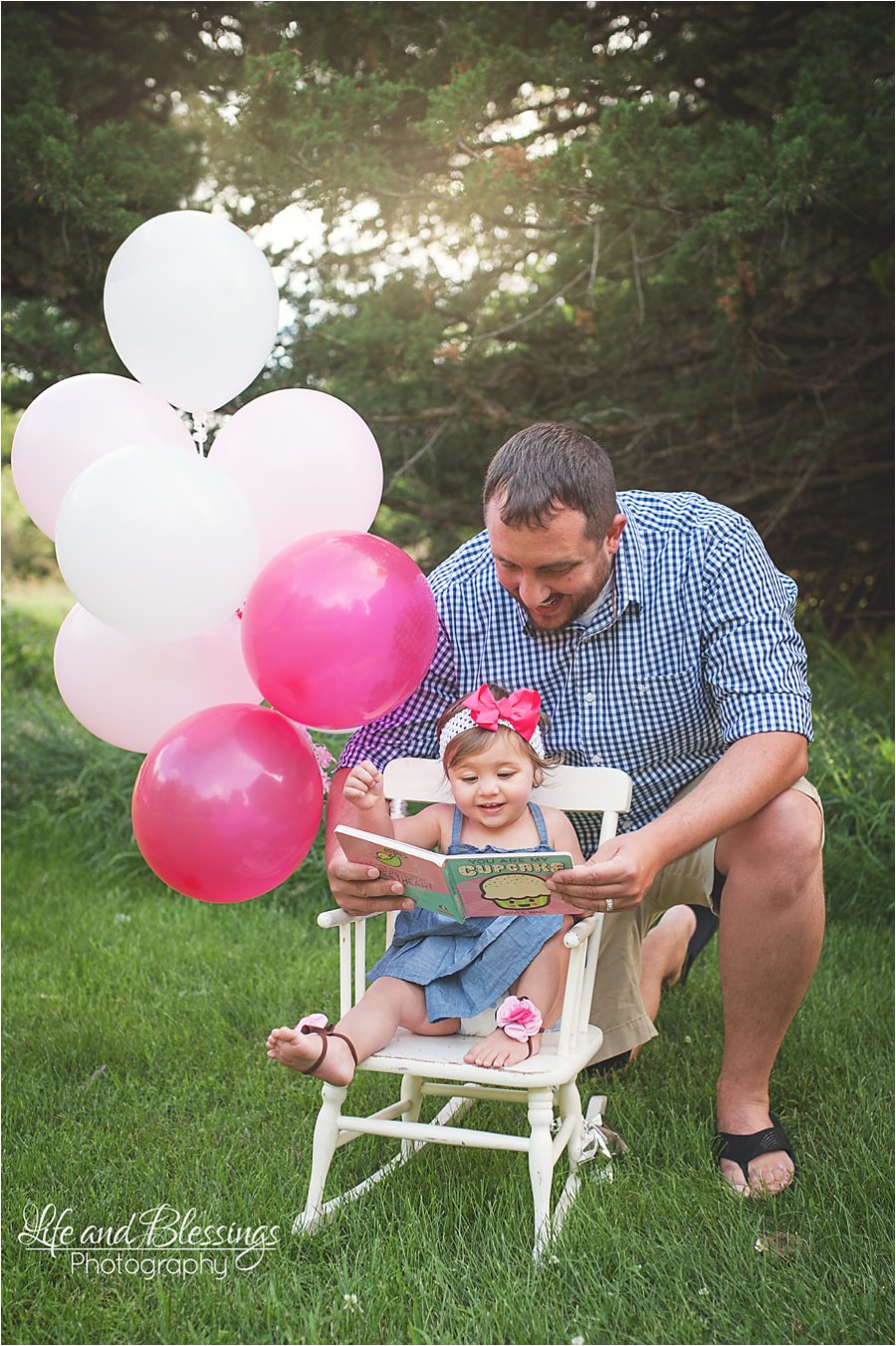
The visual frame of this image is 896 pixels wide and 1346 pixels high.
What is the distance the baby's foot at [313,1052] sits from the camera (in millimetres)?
2057

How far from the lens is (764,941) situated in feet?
7.86

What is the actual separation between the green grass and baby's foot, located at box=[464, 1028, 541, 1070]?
29cm

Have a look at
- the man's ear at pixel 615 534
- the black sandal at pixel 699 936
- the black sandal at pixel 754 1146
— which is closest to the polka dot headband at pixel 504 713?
the man's ear at pixel 615 534

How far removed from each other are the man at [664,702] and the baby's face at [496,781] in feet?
0.55

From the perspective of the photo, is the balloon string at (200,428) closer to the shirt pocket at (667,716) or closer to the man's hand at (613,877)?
the shirt pocket at (667,716)

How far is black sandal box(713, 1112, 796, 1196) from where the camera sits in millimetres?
2334

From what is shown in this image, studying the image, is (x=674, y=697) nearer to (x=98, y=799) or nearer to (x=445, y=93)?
(x=445, y=93)

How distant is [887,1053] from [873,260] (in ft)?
11.3

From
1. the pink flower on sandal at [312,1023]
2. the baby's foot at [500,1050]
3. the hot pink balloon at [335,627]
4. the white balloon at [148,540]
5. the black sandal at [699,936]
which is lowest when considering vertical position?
the black sandal at [699,936]

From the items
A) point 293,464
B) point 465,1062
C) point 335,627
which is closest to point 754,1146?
point 465,1062

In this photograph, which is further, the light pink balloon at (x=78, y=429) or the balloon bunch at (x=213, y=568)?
the light pink balloon at (x=78, y=429)

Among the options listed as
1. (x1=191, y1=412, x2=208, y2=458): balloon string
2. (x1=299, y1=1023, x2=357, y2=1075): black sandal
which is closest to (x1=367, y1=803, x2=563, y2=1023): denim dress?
(x1=299, y1=1023, x2=357, y2=1075): black sandal

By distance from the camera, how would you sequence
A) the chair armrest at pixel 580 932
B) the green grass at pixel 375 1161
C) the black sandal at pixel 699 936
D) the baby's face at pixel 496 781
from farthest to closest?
the black sandal at pixel 699 936 → the baby's face at pixel 496 781 → the chair armrest at pixel 580 932 → the green grass at pixel 375 1161

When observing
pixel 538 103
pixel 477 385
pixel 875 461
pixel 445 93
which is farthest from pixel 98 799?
pixel 875 461
